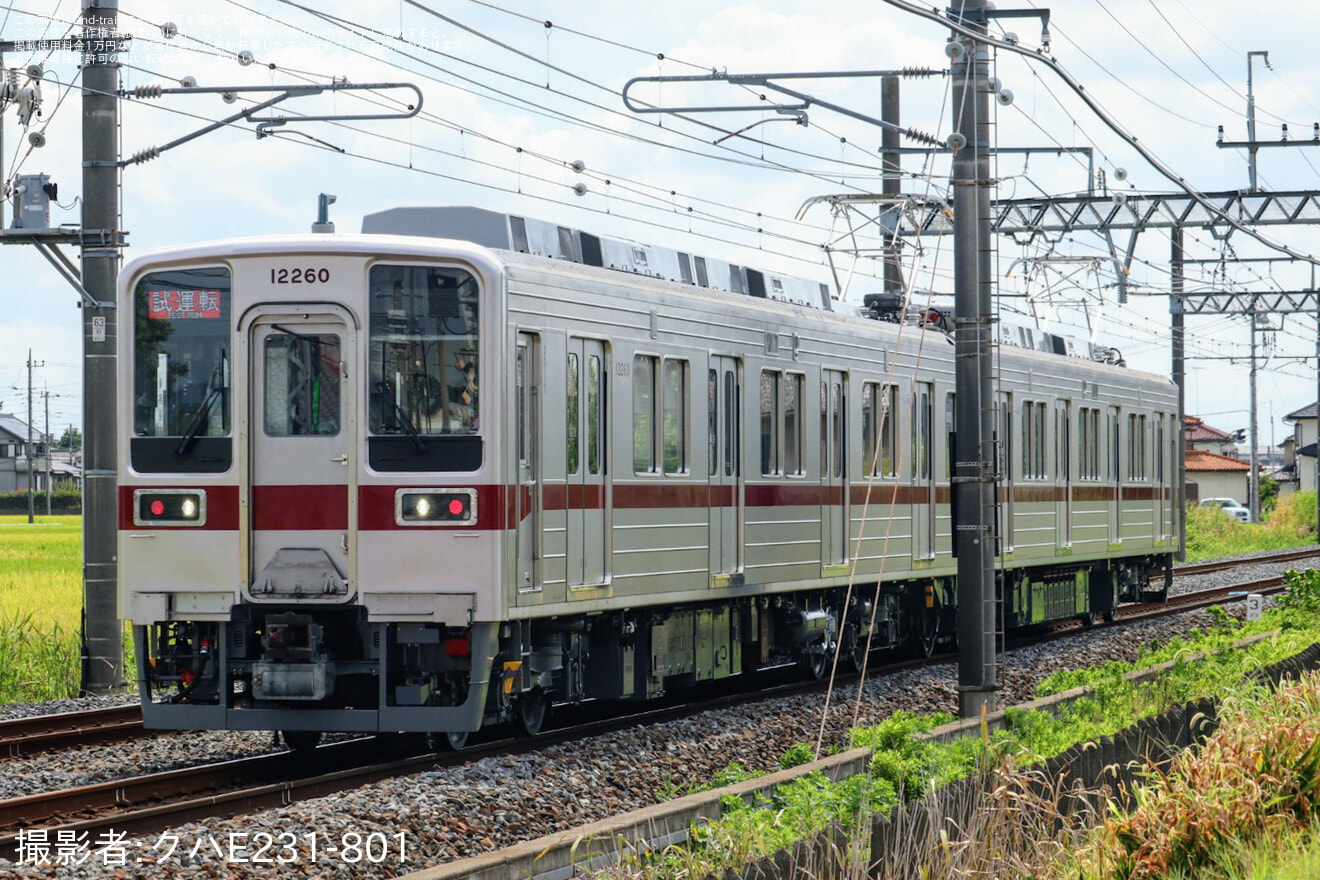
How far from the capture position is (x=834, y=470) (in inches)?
630

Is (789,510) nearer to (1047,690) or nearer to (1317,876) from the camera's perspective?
(1047,690)

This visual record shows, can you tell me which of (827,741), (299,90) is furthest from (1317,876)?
(299,90)

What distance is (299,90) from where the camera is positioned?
15.5 m

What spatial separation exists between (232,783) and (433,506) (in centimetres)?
208

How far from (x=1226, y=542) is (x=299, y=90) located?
39.4m

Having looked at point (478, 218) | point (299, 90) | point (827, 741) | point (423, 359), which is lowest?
point (827, 741)

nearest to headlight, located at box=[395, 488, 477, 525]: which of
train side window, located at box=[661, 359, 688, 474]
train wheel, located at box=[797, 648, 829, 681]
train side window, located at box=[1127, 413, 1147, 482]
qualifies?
train side window, located at box=[661, 359, 688, 474]

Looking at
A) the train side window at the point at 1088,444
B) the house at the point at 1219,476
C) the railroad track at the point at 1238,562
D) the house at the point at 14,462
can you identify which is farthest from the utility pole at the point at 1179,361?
the house at the point at 14,462

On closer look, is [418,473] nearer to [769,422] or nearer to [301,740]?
[301,740]

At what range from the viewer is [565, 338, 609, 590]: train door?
11750 millimetres

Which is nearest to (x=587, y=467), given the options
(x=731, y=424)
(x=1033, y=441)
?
(x=731, y=424)

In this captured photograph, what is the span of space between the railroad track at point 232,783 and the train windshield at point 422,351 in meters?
2.10

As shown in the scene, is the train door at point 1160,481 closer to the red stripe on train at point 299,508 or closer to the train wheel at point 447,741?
the train wheel at point 447,741

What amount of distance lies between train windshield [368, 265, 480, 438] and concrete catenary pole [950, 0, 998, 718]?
3628 millimetres
